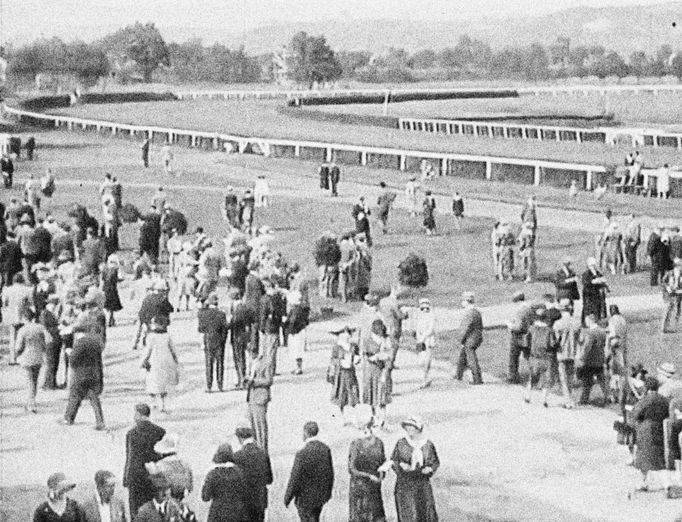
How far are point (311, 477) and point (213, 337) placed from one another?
5.93m

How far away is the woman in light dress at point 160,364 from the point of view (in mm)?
14703

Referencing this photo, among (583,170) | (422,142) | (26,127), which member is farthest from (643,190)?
(26,127)

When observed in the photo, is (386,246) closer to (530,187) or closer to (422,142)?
(530,187)

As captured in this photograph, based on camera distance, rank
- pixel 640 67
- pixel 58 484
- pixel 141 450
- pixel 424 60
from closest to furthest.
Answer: pixel 58 484, pixel 141 450, pixel 640 67, pixel 424 60

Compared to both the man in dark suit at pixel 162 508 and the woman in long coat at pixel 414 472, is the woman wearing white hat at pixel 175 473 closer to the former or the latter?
the man in dark suit at pixel 162 508

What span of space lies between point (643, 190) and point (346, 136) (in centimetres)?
2613

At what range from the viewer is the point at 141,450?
432 inches

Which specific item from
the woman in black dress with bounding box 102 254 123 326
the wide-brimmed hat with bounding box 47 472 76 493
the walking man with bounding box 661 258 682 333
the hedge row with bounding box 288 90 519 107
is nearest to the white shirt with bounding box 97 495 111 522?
the wide-brimmed hat with bounding box 47 472 76 493

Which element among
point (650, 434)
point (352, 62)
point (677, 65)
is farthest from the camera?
point (352, 62)

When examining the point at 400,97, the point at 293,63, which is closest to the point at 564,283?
the point at 400,97

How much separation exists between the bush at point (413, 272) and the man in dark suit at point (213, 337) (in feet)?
25.3

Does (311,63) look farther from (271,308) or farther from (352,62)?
(271,308)

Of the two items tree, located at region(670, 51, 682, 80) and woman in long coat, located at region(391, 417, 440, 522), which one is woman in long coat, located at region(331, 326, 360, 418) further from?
tree, located at region(670, 51, 682, 80)

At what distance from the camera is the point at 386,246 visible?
94.5 ft
